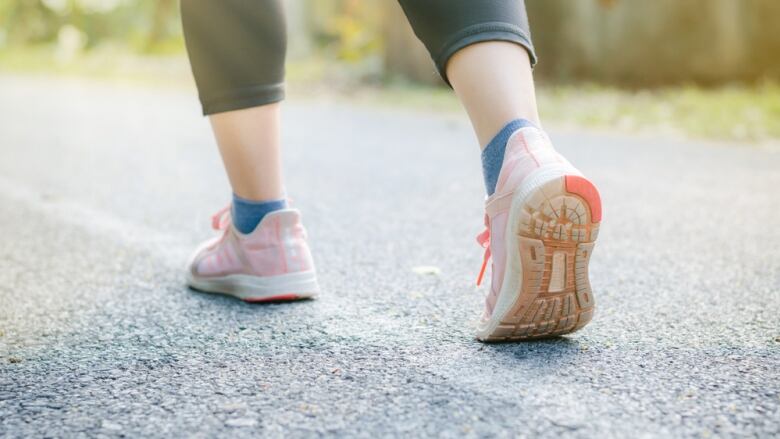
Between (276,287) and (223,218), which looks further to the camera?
(223,218)

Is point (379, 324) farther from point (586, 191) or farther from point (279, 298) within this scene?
point (586, 191)

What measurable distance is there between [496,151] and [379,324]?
0.42 meters

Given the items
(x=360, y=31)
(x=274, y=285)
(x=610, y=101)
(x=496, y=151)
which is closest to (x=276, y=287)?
(x=274, y=285)

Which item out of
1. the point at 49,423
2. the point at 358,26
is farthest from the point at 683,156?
the point at 358,26

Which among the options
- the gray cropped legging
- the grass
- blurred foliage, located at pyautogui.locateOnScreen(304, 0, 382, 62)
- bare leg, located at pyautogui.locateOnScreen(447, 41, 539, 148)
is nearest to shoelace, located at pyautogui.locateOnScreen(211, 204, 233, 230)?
the gray cropped legging

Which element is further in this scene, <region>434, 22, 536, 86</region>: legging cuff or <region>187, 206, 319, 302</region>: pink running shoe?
<region>187, 206, 319, 302</region>: pink running shoe

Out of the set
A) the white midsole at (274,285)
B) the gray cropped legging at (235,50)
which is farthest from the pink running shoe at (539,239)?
the gray cropped legging at (235,50)

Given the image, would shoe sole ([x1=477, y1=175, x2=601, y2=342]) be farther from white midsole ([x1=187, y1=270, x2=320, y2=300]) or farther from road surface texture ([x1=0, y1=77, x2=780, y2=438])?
white midsole ([x1=187, y1=270, x2=320, y2=300])

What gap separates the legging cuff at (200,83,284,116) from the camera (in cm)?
169

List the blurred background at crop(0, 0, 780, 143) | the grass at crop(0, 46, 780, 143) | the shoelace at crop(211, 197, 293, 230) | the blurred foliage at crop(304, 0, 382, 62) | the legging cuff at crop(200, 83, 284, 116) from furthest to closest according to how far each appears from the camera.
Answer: the blurred foliage at crop(304, 0, 382, 62) → the blurred background at crop(0, 0, 780, 143) → the grass at crop(0, 46, 780, 143) → the shoelace at crop(211, 197, 293, 230) → the legging cuff at crop(200, 83, 284, 116)

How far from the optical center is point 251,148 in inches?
67.6

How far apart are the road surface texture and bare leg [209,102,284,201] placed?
250 millimetres

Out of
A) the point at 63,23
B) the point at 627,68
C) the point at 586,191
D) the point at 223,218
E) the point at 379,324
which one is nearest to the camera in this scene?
the point at 586,191

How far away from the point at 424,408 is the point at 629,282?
0.89 m
